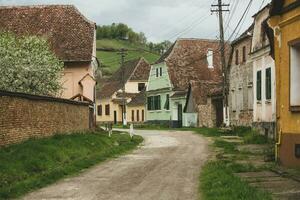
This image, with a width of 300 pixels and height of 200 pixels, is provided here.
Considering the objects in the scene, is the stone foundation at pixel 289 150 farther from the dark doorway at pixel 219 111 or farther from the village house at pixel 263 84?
the dark doorway at pixel 219 111

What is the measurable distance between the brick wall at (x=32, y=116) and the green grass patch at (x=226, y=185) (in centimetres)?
574

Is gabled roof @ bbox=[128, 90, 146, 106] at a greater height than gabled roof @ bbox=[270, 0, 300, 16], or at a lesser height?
lesser

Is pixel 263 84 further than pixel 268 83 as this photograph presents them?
Yes

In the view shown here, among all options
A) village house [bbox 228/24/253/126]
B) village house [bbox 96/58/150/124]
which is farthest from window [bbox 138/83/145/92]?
village house [bbox 228/24/253/126]

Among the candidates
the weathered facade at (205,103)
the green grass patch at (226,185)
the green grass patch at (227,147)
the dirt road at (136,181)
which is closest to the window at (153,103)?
the weathered facade at (205,103)

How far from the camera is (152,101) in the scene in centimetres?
6406

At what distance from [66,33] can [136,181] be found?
27.3 metres

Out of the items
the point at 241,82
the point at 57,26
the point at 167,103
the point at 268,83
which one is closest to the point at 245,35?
the point at 241,82

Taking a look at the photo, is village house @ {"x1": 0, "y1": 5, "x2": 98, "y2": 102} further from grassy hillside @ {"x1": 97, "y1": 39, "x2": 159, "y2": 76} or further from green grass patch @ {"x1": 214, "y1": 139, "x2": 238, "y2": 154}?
grassy hillside @ {"x1": 97, "y1": 39, "x2": 159, "y2": 76}

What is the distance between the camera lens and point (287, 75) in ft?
49.3

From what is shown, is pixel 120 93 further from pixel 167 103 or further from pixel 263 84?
pixel 263 84

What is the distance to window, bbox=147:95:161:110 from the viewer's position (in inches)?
2437

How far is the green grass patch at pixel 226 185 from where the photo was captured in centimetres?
1052

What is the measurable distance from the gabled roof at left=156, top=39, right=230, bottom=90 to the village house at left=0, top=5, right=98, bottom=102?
18.2 meters
